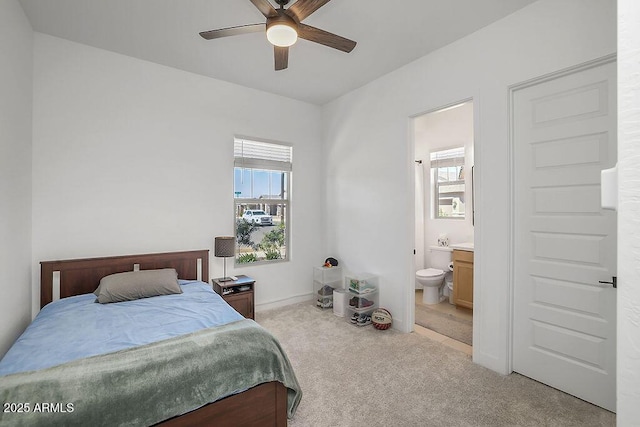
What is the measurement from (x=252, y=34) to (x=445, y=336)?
3.64m

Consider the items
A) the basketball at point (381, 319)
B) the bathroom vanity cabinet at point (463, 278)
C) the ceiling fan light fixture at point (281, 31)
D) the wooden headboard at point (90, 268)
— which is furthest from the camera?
the bathroom vanity cabinet at point (463, 278)

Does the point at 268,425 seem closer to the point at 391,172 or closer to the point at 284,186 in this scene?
the point at 391,172

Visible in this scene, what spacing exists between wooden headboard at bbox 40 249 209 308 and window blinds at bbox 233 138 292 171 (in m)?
1.41

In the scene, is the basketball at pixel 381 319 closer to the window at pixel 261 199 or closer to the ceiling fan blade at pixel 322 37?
the window at pixel 261 199

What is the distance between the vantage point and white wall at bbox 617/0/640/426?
440 millimetres

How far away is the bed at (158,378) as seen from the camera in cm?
127

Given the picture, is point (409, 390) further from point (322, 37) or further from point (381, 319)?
point (322, 37)

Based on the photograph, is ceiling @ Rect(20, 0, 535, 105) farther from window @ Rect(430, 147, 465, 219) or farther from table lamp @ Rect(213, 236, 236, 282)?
table lamp @ Rect(213, 236, 236, 282)

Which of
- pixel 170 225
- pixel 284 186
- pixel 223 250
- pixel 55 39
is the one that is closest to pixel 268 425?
pixel 223 250

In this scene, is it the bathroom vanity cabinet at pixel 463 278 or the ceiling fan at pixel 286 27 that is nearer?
the ceiling fan at pixel 286 27

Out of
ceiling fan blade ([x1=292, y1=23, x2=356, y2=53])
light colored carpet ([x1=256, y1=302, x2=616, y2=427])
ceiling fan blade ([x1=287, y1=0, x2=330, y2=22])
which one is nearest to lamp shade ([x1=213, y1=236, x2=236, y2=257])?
light colored carpet ([x1=256, y1=302, x2=616, y2=427])

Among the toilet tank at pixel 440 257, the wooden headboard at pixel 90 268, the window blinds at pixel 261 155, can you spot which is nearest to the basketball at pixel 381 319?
the toilet tank at pixel 440 257

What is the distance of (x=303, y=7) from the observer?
1.91 m

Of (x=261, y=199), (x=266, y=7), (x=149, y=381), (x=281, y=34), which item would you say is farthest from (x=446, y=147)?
(x=149, y=381)
